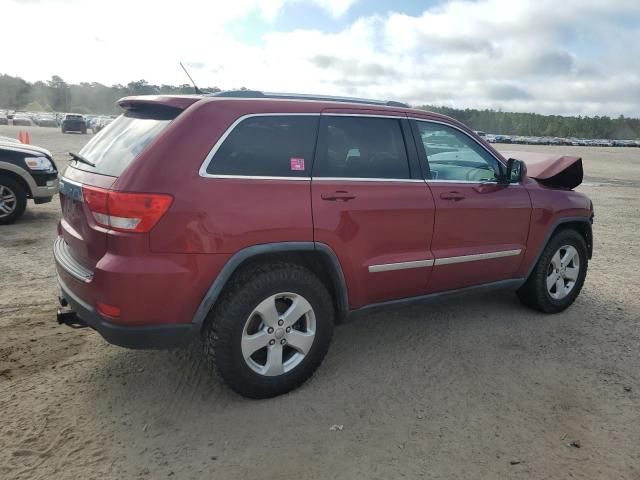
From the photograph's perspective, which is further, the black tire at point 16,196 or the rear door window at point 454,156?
the black tire at point 16,196

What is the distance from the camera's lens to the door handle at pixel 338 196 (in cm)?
330

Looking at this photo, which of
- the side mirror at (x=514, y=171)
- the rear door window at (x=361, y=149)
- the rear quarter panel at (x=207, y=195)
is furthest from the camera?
the side mirror at (x=514, y=171)

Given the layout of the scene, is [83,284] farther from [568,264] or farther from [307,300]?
[568,264]

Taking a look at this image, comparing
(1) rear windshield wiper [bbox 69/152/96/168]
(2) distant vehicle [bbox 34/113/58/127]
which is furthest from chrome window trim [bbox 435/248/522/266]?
(2) distant vehicle [bbox 34/113/58/127]

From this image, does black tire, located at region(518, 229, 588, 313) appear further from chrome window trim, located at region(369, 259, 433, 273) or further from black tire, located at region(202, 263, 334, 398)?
black tire, located at region(202, 263, 334, 398)

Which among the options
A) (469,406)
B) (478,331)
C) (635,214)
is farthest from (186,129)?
(635,214)

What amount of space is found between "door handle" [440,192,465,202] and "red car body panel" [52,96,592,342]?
25 millimetres

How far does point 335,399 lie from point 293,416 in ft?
1.06

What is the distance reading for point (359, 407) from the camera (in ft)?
10.6

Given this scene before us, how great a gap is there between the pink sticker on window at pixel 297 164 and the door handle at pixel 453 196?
1201 millimetres

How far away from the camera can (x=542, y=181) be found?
4.80 meters

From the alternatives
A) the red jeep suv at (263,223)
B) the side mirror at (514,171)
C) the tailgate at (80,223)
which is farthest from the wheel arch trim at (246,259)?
the side mirror at (514,171)

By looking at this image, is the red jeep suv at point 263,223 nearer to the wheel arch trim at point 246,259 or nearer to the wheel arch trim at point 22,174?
the wheel arch trim at point 246,259

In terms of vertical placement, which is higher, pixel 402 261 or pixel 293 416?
pixel 402 261
